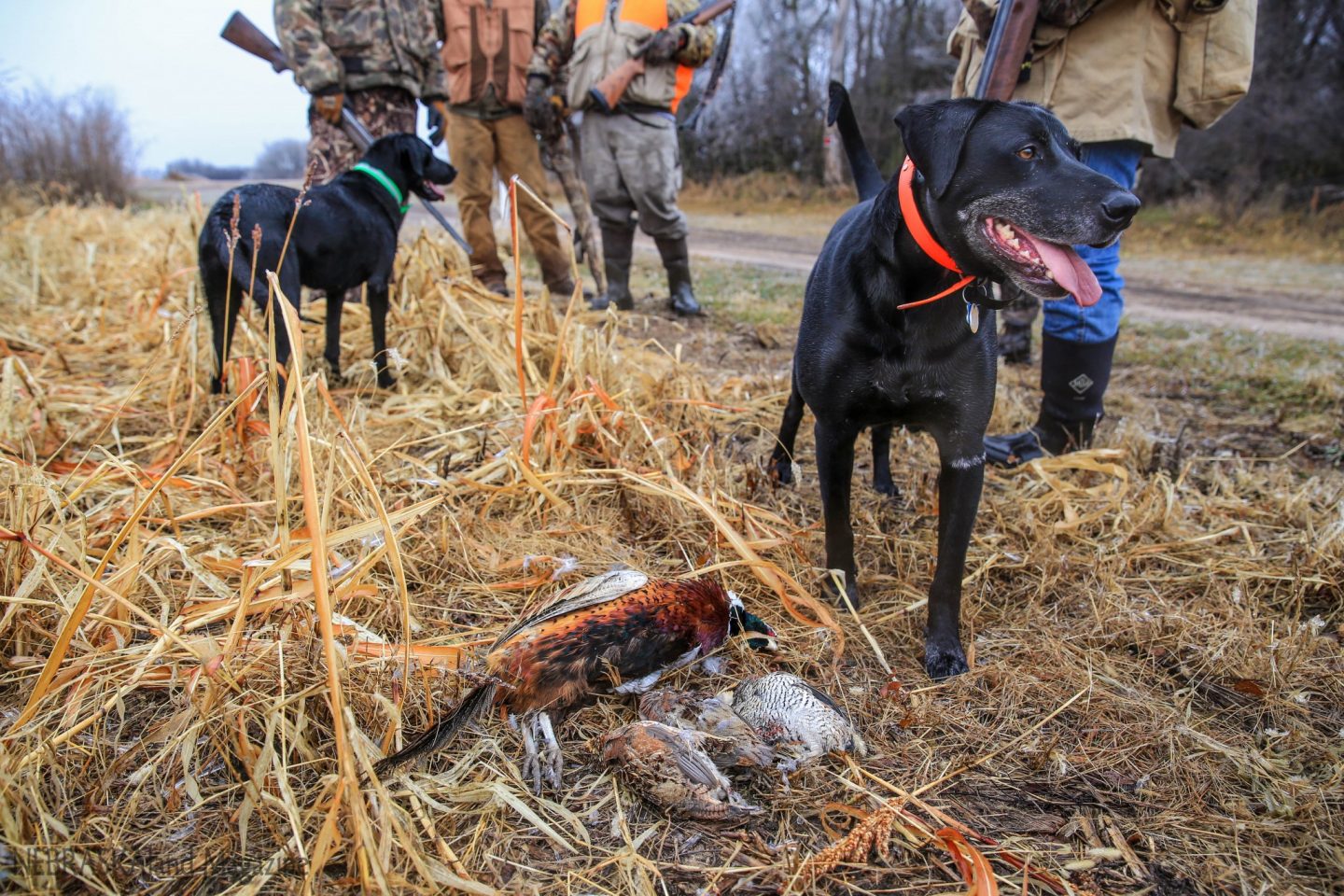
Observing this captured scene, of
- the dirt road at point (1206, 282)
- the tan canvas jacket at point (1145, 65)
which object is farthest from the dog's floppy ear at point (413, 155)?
the tan canvas jacket at point (1145, 65)

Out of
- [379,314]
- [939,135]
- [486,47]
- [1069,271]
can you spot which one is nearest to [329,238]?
[379,314]

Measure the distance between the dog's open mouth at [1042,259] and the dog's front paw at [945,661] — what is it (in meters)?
0.89

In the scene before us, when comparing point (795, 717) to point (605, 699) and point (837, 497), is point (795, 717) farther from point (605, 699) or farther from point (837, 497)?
point (837, 497)

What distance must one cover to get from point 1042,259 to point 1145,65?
1717 millimetres

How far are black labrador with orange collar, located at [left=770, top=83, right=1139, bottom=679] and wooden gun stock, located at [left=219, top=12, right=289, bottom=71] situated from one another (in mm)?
5878

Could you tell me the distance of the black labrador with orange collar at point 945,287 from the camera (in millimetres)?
1726

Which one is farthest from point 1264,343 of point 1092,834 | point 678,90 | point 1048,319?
point 1092,834

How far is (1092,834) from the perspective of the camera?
56.6 inches

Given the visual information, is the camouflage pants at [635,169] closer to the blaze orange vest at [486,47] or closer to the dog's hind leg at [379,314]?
the blaze orange vest at [486,47]

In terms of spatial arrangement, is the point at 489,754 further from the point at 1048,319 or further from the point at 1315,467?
the point at 1315,467

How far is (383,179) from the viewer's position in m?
4.21

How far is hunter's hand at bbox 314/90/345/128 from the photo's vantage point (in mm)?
5340

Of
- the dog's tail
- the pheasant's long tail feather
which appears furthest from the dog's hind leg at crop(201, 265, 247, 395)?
the dog's tail

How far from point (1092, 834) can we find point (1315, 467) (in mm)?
2617
